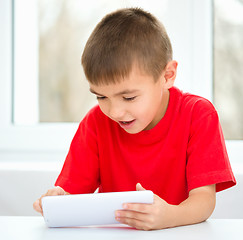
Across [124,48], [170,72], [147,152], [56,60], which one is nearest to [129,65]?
[124,48]

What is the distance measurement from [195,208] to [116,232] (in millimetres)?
180

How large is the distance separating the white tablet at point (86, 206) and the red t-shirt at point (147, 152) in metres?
0.25

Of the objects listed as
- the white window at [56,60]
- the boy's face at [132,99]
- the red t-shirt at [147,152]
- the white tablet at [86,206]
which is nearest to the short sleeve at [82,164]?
the red t-shirt at [147,152]

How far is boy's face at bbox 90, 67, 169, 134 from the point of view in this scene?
87cm

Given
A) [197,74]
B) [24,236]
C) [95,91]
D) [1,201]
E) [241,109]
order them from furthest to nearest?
[241,109]
[197,74]
[1,201]
[95,91]
[24,236]

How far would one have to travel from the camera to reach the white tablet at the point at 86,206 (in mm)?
722

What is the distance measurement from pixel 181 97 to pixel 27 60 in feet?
3.28

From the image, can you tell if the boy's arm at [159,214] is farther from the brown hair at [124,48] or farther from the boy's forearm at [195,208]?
the brown hair at [124,48]

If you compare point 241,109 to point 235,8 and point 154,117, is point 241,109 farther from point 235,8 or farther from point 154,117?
point 154,117

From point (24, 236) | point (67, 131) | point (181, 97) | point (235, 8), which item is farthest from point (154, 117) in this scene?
point (235, 8)

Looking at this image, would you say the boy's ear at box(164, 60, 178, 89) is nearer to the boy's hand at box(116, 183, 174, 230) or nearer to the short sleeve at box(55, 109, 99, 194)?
the short sleeve at box(55, 109, 99, 194)

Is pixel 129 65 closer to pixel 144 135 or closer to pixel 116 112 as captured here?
pixel 116 112

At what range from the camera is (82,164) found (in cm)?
103

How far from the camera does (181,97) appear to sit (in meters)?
1.05
